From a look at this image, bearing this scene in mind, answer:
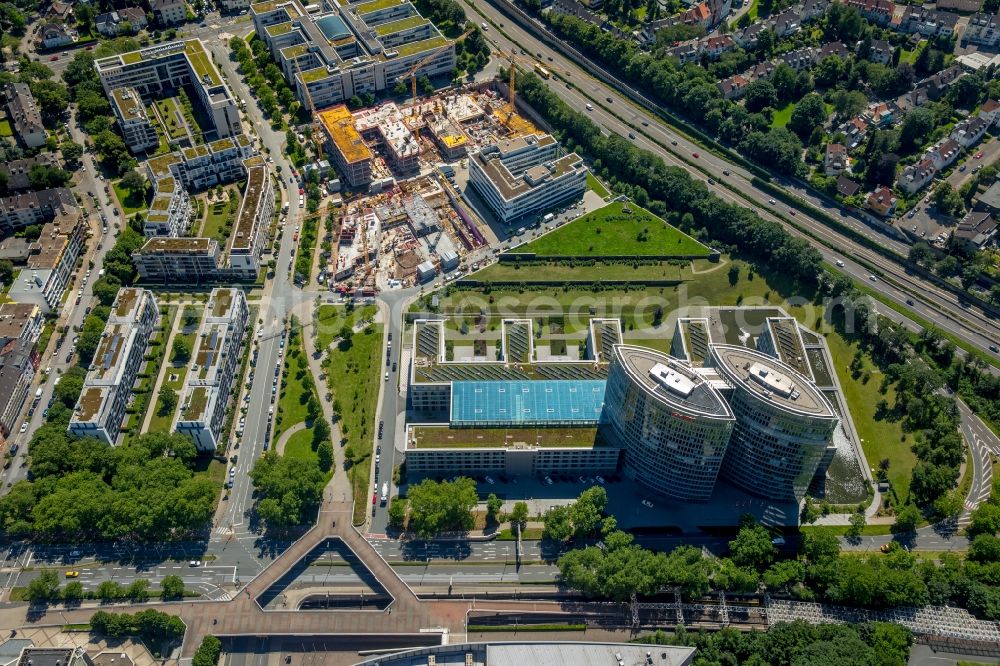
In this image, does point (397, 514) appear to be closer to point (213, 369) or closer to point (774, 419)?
point (213, 369)

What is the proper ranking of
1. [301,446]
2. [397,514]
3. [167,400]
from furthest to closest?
[167,400], [301,446], [397,514]

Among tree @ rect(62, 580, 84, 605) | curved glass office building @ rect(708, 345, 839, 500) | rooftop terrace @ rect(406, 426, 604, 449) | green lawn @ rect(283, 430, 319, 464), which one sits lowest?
tree @ rect(62, 580, 84, 605)

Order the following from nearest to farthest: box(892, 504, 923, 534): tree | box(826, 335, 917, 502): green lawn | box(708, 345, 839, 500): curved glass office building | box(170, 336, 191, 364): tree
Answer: box(708, 345, 839, 500): curved glass office building → box(892, 504, 923, 534): tree → box(826, 335, 917, 502): green lawn → box(170, 336, 191, 364): tree

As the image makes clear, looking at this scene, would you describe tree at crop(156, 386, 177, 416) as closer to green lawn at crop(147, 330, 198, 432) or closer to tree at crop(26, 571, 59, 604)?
green lawn at crop(147, 330, 198, 432)

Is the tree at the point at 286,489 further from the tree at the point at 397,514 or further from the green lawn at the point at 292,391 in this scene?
the tree at the point at 397,514

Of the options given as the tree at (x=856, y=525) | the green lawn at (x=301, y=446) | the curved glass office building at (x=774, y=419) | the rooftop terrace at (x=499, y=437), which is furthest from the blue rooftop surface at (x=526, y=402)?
the tree at (x=856, y=525)

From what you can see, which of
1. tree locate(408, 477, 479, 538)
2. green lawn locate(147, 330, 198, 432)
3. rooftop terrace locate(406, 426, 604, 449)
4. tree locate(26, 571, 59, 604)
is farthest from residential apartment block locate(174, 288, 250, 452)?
tree locate(408, 477, 479, 538)

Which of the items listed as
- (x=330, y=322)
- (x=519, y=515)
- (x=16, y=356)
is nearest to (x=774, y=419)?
(x=519, y=515)
